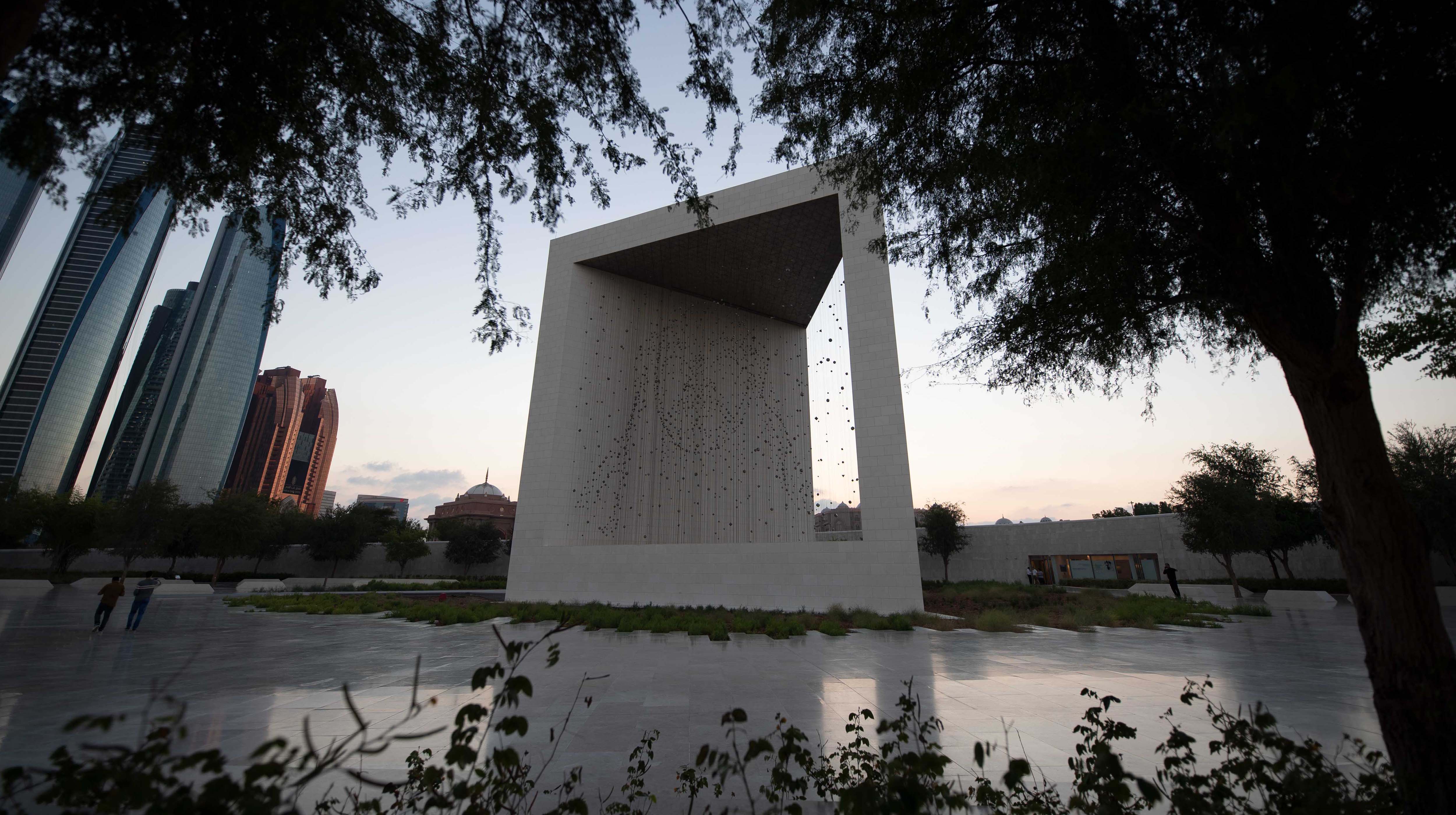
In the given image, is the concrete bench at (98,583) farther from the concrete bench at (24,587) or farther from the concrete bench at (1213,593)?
the concrete bench at (1213,593)

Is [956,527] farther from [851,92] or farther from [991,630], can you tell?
[851,92]

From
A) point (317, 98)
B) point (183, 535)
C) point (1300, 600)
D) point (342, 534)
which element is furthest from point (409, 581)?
point (1300, 600)

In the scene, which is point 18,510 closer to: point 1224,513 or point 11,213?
point 11,213

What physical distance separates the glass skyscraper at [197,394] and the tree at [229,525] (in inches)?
3032

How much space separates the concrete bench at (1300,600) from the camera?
16.5 m

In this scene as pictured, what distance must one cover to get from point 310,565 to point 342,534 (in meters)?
6.38

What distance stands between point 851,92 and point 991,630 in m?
9.90

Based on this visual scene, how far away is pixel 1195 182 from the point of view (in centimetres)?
351

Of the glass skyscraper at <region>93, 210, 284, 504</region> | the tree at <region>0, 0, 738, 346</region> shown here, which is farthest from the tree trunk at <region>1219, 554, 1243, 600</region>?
the glass skyscraper at <region>93, 210, 284, 504</region>

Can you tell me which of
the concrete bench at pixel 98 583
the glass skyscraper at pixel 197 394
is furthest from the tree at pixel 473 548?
the glass skyscraper at pixel 197 394

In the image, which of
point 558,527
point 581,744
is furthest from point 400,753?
point 558,527

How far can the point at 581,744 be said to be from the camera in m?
4.17

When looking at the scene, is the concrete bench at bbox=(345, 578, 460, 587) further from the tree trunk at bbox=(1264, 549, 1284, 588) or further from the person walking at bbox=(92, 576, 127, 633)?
the tree trunk at bbox=(1264, 549, 1284, 588)

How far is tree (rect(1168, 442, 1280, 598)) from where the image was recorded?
18.1 metres
